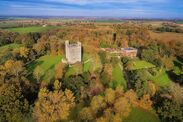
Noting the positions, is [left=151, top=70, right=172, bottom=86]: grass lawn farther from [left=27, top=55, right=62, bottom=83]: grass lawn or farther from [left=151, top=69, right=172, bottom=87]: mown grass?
[left=27, top=55, right=62, bottom=83]: grass lawn

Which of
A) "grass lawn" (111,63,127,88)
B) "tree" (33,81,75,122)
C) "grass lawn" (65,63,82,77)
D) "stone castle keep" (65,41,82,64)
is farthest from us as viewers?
"stone castle keep" (65,41,82,64)

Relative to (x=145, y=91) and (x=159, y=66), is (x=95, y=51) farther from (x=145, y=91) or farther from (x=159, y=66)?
(x=145, y=91)

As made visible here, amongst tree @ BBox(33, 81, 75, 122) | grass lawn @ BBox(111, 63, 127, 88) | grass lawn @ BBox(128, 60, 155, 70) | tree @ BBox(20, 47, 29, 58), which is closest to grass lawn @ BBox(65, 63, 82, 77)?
grass lawn @ BBox(111, 63, 127, 88)

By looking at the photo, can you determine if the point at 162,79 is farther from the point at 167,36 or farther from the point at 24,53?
the point at 24,53

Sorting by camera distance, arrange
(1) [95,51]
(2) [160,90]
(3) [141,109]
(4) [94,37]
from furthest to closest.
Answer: (4) [94,37] → (1) [95,51] → (2) [160,90] → (3) [141,109]

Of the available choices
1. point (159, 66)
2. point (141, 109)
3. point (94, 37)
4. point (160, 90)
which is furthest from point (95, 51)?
point (141, 109)

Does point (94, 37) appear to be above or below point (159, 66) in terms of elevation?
above

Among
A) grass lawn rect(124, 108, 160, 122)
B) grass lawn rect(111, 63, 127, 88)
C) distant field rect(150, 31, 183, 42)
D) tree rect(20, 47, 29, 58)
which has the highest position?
distant field rect(150, 31, 183, 42)
